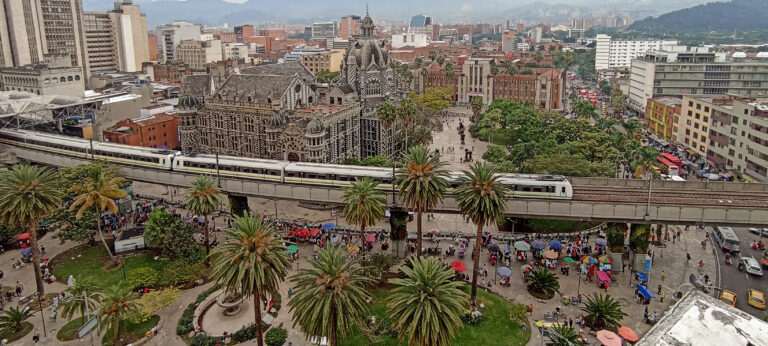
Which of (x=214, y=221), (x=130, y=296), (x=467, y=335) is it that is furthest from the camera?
(x=214, y=221)

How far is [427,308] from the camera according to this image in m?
36.0

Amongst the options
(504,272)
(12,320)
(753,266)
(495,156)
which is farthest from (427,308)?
(495,156)

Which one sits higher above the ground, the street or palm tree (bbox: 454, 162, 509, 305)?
palm tree (bbox: 454, 162, 509, 305)

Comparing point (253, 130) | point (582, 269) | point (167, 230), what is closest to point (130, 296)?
point (167, 230)

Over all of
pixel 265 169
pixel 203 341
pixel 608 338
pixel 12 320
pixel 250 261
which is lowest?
pixel 203 341

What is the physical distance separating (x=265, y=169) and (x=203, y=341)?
2734 cm

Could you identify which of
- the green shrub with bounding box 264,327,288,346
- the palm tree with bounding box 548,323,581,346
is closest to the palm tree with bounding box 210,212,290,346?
the green shrub with bounding box 264,327,288,346

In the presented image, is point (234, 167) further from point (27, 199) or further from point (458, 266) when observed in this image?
point (458, 266)

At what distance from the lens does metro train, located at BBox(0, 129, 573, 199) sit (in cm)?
6250

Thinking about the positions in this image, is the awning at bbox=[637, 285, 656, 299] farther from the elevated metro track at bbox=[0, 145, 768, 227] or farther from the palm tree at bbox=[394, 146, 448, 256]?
the palm tree at bbox=[394, 146, 448, 256]

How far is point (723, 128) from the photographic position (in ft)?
336

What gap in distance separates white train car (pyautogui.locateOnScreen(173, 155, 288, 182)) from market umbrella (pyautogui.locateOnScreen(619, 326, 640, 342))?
44.8 meters

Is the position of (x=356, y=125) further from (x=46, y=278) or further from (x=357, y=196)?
(x=46, y=278)

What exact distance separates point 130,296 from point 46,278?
2377cm
